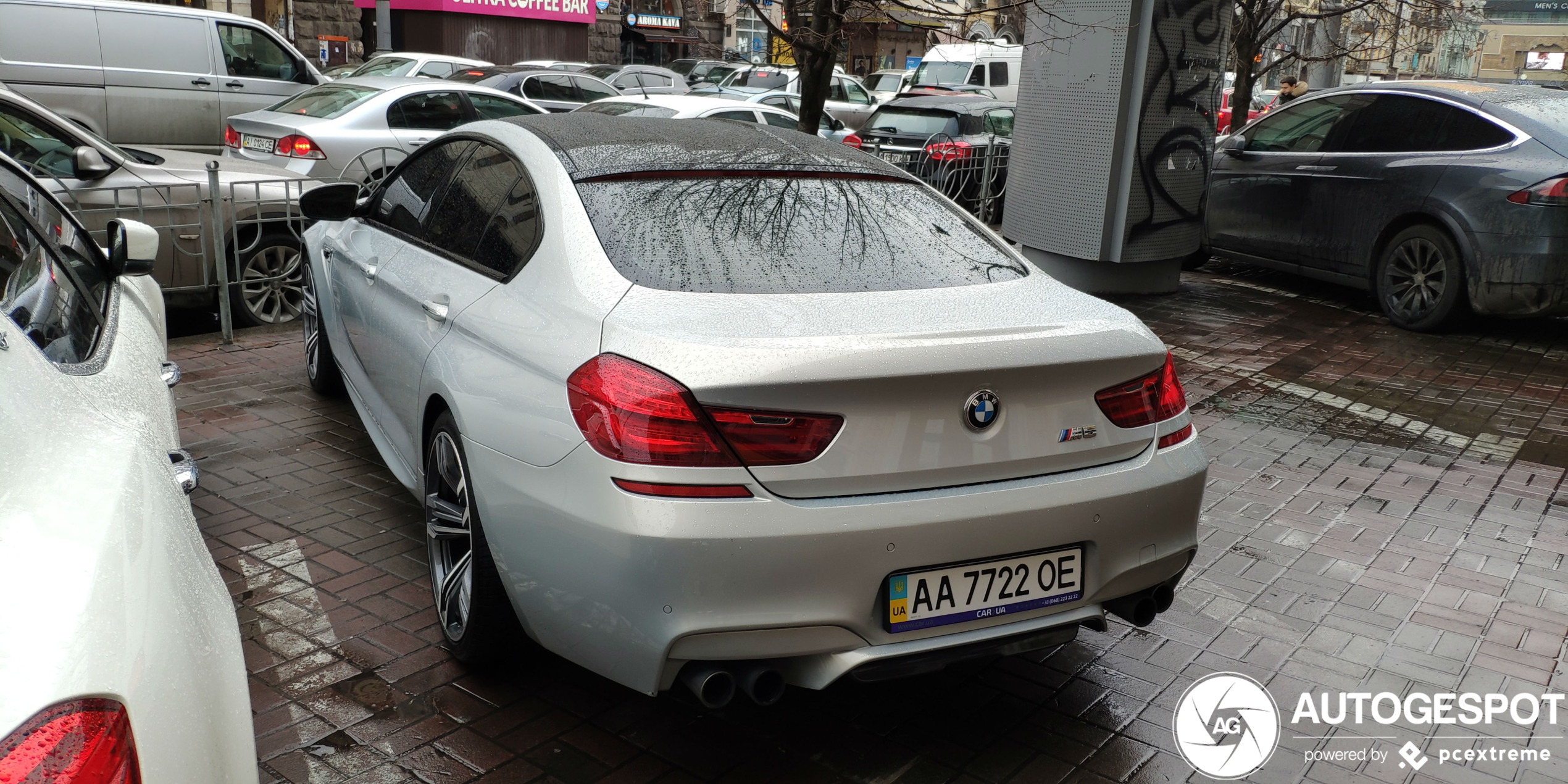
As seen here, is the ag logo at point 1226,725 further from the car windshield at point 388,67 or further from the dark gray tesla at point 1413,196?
the car windshield at point 388,67

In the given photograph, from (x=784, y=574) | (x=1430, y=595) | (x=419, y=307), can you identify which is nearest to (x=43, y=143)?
(x=419, y=307)

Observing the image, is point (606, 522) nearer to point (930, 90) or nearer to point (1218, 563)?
point (1218, 563)

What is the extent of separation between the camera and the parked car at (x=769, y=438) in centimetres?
260

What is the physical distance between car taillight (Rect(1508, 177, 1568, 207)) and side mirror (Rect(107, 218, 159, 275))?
25.3 ft

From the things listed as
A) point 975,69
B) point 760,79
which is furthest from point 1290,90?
point 760,79

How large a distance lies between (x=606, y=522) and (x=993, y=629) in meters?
0.94

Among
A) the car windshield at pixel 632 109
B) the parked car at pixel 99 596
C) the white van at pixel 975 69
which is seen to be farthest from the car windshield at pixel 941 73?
the parked car at pixel 99 596

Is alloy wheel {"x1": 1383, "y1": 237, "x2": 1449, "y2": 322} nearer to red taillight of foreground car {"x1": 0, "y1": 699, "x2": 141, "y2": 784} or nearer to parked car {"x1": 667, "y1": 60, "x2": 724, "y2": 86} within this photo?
red taillight of foreground car {"x1": 0, "y1": 699, "x2": 141, "y2": 784}

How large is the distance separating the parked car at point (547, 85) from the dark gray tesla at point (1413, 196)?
29.6ft

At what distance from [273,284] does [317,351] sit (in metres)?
1.97

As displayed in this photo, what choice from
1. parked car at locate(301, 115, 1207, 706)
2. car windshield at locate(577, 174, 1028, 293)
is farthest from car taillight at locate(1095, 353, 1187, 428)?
car windshield at locate(577, 174, 1028, 293)

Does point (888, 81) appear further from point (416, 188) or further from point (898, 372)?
point (898, 372)

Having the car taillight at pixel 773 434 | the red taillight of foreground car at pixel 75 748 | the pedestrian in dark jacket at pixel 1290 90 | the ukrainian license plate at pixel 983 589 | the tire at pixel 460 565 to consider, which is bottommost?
the tire at pixel 460 565

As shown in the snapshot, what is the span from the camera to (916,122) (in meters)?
15.0
